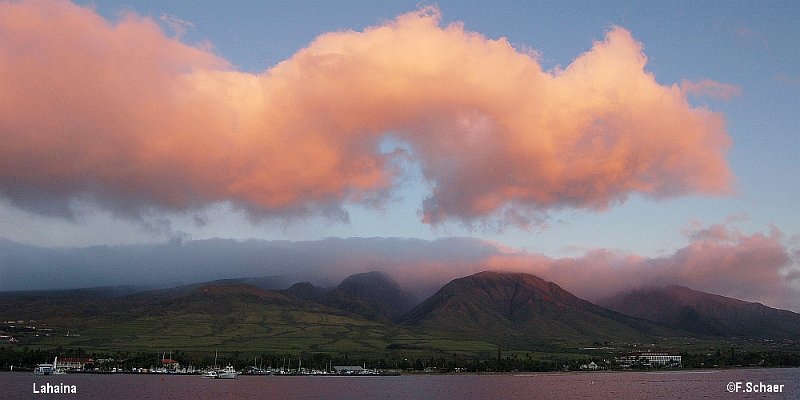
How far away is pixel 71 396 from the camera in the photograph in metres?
180

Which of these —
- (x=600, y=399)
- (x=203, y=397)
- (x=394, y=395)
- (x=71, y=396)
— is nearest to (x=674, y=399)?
(x=600, y=399)

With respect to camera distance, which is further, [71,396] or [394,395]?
[394,395]

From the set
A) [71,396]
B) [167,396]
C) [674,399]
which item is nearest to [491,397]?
[674,399]

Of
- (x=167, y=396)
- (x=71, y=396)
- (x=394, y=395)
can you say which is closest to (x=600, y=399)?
(x=394, y=395)

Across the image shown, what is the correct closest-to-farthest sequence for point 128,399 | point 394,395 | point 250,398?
point 128,399 → point 250,398 → point 394,395

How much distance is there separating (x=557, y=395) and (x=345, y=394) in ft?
178

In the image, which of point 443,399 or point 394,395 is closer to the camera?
point 443,399

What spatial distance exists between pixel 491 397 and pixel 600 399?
85.8ft

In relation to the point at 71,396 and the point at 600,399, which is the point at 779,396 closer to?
the point at 600,399

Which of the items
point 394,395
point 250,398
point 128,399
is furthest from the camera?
point 394,395

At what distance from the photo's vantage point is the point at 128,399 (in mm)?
173625

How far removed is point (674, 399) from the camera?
184m

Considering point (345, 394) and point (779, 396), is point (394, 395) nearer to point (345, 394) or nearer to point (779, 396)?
point (345, 394)

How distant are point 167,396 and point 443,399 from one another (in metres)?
65.7
